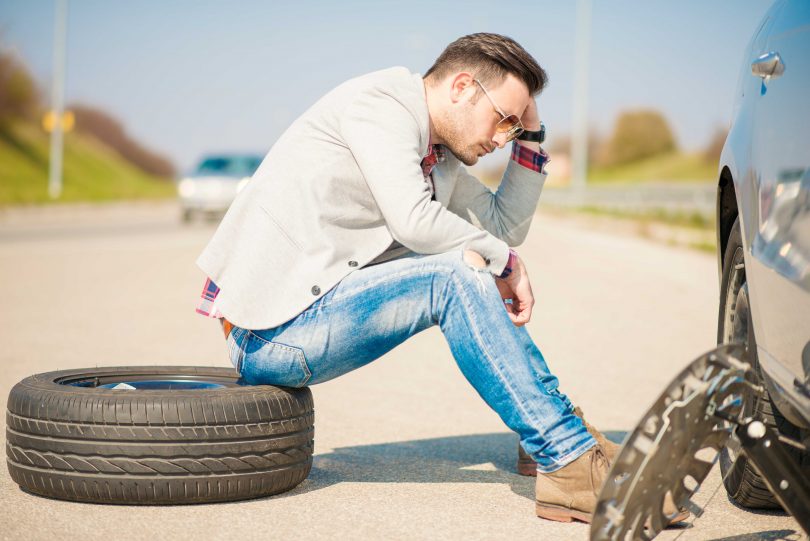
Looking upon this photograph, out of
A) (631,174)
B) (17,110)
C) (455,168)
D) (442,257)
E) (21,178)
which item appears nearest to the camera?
(442,257)

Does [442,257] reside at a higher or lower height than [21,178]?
higher

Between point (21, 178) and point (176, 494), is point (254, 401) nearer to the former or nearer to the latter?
point (176, 494)

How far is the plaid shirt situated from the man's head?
4.1 inches

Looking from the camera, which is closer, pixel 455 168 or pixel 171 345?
pixel 455 168

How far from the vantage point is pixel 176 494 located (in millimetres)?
3293

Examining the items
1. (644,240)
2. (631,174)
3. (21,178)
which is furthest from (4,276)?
(631,174)

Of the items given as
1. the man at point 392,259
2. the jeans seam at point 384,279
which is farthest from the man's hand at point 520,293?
the jeans seam at point 384,279

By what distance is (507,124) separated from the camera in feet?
11.7

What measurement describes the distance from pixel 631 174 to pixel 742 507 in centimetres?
10113

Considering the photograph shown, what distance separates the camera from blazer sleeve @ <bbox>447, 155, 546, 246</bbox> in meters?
4.04

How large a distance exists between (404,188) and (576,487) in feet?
3.40

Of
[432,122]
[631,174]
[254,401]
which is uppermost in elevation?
[432,122]

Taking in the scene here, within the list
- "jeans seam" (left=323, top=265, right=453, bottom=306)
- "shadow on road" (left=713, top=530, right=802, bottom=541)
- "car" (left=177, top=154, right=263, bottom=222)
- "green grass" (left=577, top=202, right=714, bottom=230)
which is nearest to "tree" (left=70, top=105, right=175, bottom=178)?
"car" (left=177, top=154, right=263, bottom=222)

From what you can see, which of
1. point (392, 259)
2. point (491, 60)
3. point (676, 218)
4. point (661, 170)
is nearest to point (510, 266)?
point (392, 259)
